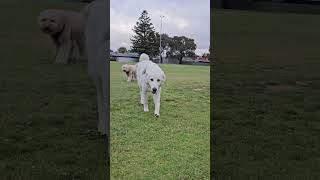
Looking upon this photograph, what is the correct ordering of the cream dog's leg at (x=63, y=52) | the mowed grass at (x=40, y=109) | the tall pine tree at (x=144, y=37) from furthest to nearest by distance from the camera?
the mowed grass at (x=40, y=109)
the cream dog's leg at (x=63, y=52)
the tall pine tree at (x=144, y=37)

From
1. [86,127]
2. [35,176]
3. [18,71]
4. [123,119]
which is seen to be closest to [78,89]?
[86,127]

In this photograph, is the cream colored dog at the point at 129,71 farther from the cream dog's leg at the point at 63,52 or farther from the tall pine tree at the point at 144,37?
the cream dog's leg at the point at 63,52

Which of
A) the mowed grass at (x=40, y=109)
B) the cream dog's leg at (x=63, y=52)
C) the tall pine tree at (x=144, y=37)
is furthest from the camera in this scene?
the mowed grass at (x=40, y=109)

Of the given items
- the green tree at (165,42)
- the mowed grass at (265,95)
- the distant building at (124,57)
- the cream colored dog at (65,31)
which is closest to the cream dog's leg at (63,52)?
the cream colored dog at (65,31)

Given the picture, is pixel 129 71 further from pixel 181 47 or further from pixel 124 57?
pixel 181 47

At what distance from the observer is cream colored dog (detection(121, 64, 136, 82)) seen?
3.74 feet

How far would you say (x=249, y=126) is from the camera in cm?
211

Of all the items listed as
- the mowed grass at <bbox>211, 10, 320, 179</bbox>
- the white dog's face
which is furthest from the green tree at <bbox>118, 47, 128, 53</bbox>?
the mowed grass at <bbox>211, 10, 320, 179</bbox>

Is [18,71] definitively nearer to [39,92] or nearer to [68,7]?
[39,92]

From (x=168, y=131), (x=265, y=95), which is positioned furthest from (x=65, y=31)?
(x=265, y=95)

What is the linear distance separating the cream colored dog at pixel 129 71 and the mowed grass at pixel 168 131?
0.02m

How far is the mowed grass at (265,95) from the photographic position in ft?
5.15

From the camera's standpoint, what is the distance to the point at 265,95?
2.46 metres

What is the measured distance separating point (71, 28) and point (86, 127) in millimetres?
786
